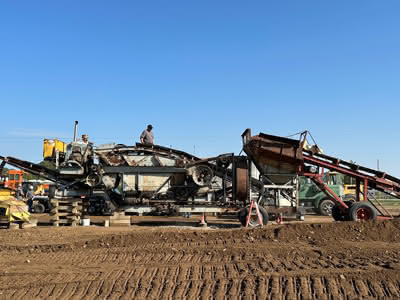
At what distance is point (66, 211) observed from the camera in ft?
46.0

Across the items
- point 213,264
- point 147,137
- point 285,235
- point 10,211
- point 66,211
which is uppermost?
point 147,137

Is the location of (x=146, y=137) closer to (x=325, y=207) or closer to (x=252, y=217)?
(x=252, y=217)

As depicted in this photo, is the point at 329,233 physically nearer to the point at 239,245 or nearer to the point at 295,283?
the point at 239,245

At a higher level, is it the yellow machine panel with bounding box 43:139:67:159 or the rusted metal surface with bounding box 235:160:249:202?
the yellow machine panel with bounding box 43:139:67:159

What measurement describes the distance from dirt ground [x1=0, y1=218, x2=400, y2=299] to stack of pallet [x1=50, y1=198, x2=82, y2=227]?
10.9 feet

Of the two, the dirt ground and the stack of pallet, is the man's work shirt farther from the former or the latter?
the dirt ground

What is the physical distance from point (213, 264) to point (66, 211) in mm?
8862

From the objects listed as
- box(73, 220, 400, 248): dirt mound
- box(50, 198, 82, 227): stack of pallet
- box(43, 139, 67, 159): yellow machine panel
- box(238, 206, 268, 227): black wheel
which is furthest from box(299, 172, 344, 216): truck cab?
box(43, 139, 67, 159): yellow machine panel

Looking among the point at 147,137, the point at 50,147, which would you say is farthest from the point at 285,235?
the point at 50,147

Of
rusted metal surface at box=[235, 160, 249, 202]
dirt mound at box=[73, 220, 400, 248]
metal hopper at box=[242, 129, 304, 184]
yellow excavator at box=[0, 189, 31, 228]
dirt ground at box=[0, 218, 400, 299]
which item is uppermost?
metal hopper at box=[242, 129, 304, 184]

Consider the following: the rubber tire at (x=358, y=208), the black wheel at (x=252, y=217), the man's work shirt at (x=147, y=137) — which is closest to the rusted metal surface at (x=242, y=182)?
the black wheel at (x=252, y=217)

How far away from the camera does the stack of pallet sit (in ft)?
45.2

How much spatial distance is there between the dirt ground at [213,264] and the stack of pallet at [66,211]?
3.33 metres

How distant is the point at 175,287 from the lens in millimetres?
5809
